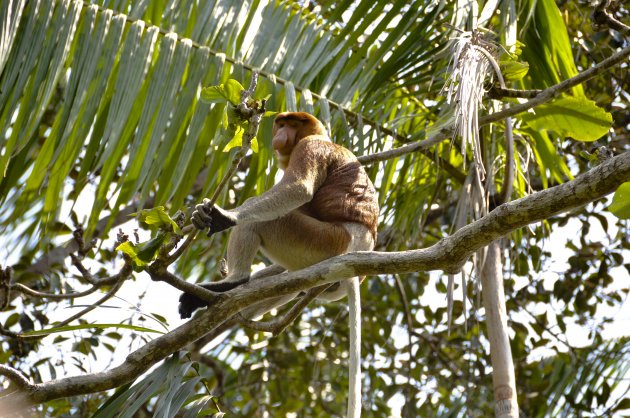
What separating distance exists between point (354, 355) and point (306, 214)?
107cm

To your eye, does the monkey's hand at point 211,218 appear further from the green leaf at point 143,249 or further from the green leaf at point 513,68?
the green leaf at point 513,68

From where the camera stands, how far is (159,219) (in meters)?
2.47

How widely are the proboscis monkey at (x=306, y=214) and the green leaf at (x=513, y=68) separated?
927mm

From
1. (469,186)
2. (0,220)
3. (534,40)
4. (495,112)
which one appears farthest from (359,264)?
(534,40)

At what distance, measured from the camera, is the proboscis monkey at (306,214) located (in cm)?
358

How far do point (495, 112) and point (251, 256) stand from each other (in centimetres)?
122

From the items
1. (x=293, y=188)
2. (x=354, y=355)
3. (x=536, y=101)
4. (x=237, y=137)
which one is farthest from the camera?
(x=293, y=188)

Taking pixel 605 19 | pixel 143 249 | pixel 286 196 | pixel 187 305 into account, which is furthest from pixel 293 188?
pixel 605 19

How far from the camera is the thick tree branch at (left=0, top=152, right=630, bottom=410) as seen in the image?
2.41 m

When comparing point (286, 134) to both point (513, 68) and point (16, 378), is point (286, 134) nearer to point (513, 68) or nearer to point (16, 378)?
point (513, 68)

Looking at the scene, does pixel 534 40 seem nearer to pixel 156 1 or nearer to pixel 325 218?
pixel 325 218

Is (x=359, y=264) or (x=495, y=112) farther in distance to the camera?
(x=495, y=112)

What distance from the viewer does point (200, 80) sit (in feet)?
12.1

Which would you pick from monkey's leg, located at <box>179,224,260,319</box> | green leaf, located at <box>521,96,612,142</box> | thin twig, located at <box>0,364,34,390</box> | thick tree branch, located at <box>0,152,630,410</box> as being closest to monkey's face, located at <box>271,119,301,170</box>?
monkey's leg, located at <box>179,224,260,319</box>
